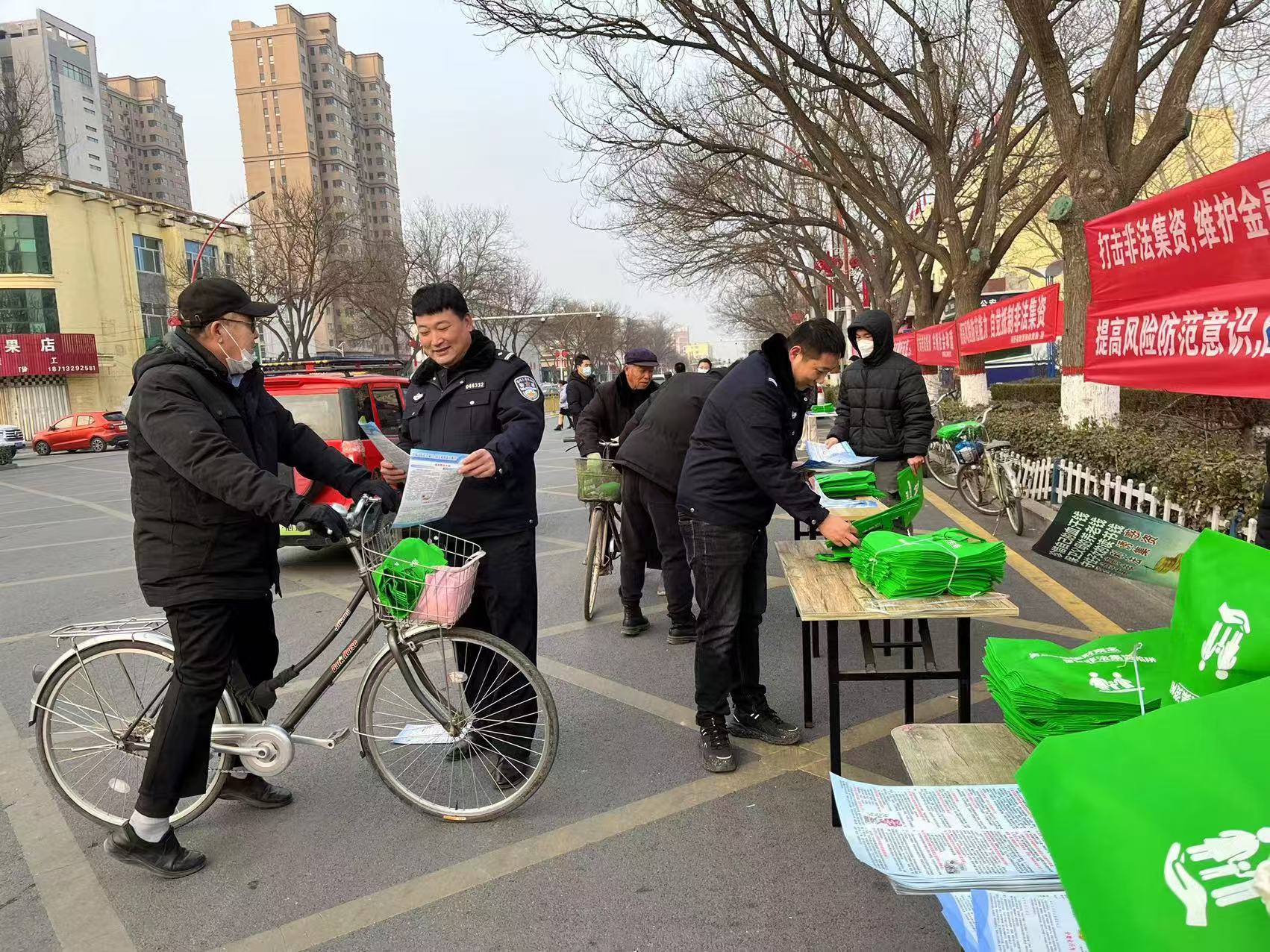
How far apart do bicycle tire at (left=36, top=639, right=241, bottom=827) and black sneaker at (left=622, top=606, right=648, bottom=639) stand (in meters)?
2.66

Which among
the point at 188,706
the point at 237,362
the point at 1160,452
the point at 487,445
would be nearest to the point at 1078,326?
the point at 1160,452

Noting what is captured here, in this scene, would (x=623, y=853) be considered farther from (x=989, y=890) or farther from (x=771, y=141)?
(x=771, y=141)

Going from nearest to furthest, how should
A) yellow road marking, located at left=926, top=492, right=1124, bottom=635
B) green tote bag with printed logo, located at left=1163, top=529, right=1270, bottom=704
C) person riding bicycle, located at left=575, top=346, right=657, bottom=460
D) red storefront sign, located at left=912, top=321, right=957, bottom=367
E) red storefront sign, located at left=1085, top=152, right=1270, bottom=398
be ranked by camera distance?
green tote bag with printed logo, located at left=1163, top=529, right=1270, bottom=704
red storefront sign, located at left=1085, top=152, right=1270, bottom=398
yellow road marking, located at left=926, top=492, right=1124, bottom=635
person riding bicycle, located at left=575, top=346, right=657, bottom=460
red storefront sign, located at left=912, top=321, right=957, bottom=367

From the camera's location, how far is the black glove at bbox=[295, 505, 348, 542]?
8.57ft

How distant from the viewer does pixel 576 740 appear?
3.84 metres

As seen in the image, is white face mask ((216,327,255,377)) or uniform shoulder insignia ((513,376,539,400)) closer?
white face mask ((216,327,255,377))

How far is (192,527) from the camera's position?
2785 millimetres

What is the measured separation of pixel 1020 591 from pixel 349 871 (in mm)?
4725

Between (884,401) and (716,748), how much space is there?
3157 mm

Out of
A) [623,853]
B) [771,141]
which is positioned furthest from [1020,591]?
[771,141]

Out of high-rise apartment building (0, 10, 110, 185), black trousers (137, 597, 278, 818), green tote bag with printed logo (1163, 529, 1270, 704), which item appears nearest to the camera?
green tote bag with printed logo (1163, 529, 1270, 704)

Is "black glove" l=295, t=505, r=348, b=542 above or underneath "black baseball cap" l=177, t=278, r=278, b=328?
underneath

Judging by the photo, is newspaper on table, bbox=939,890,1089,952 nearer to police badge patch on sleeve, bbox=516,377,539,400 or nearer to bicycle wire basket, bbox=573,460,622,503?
police badge patch on sleeve, bbox=516,377,539,400

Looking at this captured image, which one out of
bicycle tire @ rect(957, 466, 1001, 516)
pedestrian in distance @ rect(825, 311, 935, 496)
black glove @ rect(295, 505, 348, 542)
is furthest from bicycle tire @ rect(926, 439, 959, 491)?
black glove @ rect(295, 505, 348, 542)
